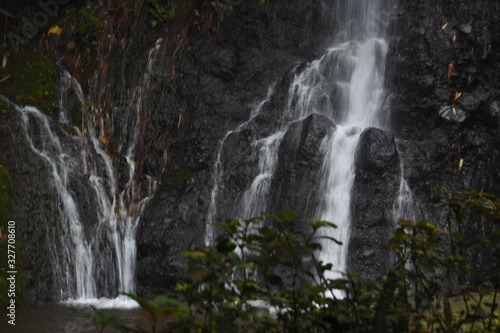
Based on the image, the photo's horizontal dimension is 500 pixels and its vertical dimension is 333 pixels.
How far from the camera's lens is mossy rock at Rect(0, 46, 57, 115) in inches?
311

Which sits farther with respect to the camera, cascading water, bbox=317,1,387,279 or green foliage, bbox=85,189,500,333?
cascading water, bbox=317,1,387,279

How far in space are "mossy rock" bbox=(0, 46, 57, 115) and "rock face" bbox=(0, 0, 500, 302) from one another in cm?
64

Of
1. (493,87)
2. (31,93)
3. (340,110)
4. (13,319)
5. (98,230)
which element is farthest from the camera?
(340,110)

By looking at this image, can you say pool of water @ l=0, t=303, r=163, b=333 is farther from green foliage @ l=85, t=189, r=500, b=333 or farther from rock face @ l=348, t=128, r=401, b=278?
green foliage @ l=85, t=189, r=500, b=333

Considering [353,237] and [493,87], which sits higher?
[493,87]

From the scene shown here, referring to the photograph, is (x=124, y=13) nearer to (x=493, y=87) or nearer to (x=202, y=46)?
(x=202, y=46)

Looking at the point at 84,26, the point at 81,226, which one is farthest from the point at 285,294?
the point at 84,26

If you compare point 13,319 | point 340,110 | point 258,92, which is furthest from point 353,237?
point 13,319

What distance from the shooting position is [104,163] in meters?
8.17

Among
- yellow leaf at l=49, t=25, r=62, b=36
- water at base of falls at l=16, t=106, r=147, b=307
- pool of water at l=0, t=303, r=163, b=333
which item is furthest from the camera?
yellow leaf at l=49, t=25, r=62, b=36

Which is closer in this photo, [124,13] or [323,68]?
[124,13]

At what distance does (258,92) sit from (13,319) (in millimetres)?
5920

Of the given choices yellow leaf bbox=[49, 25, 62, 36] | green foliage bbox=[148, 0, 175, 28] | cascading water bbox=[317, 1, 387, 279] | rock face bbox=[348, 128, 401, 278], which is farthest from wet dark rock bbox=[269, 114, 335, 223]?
yellow leaf bbox=[49, 25, 62, 36]

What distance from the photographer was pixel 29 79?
8.13 meters
